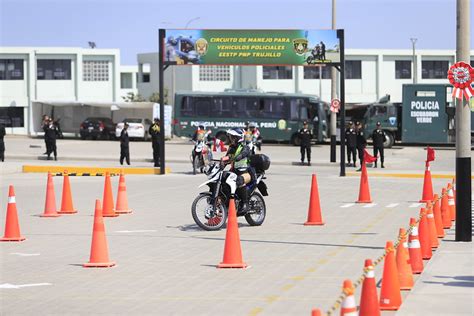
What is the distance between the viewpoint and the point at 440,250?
1547 cm

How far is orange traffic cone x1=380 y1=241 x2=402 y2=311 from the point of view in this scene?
10444 mm

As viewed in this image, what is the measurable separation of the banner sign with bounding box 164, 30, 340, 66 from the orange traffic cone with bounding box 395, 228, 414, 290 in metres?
23.1

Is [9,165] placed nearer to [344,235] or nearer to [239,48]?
[239,48]

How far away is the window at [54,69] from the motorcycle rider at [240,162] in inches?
2817

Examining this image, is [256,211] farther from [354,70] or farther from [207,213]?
[354,70]

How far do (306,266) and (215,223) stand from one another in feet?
14.8

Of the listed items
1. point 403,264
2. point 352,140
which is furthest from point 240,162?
point 352,140

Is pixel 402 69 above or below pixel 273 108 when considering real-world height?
above

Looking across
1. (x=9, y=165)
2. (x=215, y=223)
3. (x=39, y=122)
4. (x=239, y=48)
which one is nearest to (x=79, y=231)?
(x=215, y=223)

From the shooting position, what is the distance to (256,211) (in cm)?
1933

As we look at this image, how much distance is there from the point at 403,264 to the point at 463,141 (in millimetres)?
4998

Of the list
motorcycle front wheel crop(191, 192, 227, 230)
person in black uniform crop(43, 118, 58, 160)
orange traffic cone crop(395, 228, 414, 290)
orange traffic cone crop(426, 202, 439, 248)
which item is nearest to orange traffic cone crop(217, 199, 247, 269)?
orange traffic cone crop(395, 228, 414, 290)

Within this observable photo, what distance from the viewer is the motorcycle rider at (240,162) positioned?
18.7 m

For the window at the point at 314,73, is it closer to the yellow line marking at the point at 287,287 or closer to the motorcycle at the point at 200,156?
the motorcycle at the point at 200,156
